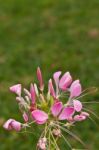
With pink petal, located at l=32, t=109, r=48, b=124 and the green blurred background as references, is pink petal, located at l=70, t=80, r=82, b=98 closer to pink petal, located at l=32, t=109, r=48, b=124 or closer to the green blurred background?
pink petal, located at l=32, t=109, r=48, b=124

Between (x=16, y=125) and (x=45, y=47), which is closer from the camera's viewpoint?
(x=16, y=125)

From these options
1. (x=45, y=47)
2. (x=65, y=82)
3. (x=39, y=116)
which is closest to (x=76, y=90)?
(x=65, y=82)

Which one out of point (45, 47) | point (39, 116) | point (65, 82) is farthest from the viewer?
point (45, 47)

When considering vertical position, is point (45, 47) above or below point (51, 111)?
above

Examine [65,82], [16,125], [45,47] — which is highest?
[45,47]

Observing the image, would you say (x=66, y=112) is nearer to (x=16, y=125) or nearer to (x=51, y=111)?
(x=51, y=111)

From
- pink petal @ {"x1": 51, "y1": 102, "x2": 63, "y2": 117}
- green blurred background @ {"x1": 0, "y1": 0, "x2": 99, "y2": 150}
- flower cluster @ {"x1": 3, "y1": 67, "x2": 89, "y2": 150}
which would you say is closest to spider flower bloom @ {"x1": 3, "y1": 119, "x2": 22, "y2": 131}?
flower cluster @ {"x1": 3, "y1": 67, "x2": 89, "y2": 150}

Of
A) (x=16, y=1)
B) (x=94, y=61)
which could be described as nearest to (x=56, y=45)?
(x=94, y=61)

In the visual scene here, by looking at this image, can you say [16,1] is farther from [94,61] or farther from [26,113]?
[26,113]
